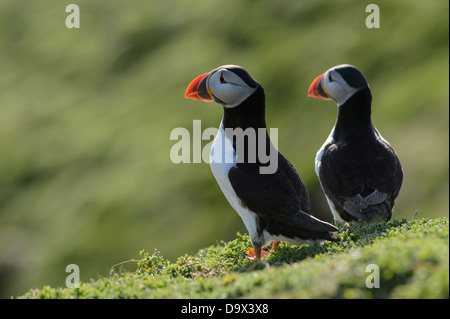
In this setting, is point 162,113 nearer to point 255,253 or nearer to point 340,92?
point 340,92

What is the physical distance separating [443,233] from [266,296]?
1.80 meters

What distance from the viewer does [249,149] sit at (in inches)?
303

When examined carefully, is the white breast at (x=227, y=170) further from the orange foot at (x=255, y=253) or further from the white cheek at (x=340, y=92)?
the white cheek at (x=340, y=92)

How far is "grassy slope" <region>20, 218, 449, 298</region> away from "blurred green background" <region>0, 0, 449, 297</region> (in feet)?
30.5

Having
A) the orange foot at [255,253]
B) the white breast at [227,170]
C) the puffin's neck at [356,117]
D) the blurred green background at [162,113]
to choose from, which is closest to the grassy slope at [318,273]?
the orange foot at [255,253]

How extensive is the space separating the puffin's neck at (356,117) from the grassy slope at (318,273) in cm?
136

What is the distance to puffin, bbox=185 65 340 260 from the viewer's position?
24.1 ft

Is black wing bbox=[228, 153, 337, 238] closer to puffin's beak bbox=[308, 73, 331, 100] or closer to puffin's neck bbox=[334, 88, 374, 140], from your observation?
puffin's neck bbox=[334, 88, 374, 140]

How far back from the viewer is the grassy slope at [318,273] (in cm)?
504

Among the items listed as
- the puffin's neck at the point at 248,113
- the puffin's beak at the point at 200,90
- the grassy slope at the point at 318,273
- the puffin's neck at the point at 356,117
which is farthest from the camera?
the puffin's neck at the point at 356,117

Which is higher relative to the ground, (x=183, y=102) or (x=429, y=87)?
(x=183, y=102)

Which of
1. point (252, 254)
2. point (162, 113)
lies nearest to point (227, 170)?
point (252, 254)

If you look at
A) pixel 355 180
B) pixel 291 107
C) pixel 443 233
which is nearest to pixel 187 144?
pixel 291 107

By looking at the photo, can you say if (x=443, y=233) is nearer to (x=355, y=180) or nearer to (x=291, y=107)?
(x=355, y=180)
